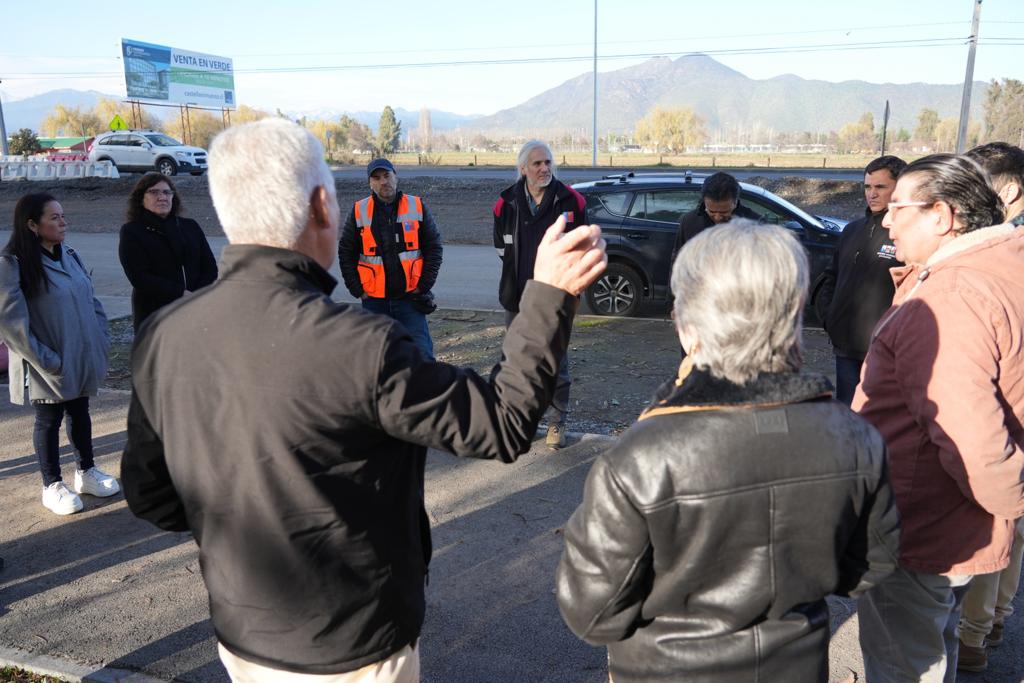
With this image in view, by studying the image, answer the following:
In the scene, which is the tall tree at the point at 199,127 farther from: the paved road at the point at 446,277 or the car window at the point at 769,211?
the car window at the point at 769,211

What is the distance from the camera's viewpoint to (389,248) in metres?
5.80

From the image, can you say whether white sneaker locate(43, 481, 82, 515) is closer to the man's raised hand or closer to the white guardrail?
the man's raised hand

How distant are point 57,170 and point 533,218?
30.0 meters

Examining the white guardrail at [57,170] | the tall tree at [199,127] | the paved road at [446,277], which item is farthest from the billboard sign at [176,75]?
the paved road at [446,277]

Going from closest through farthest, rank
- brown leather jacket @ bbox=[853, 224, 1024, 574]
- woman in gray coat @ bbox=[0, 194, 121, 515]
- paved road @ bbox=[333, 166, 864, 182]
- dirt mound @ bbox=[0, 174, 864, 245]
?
1. brown leather jacket @ bbox=[853, 224, 1024, 574]
2. woman in gray coat @ bbox=[0, 194, 121, 515]
3. dirt mound @ bbox=[0, 174, 864, 245]
4. paved road @ bbox=[333, 166, 864, 182]

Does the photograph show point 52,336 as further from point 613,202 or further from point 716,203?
point 613,202

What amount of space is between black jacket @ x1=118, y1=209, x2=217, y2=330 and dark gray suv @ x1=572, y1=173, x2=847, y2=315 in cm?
530

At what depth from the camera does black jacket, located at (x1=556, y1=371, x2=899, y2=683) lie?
164 cm

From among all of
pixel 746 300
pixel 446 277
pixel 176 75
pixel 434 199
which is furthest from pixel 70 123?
pixel 746 300

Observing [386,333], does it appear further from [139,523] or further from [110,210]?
[110,210]

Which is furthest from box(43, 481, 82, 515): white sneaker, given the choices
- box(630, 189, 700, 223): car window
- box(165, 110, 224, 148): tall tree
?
box(165, 110, 224, 148): tall tree

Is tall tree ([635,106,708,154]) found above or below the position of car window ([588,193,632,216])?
above

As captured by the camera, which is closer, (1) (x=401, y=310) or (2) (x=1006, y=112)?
(1) (x=401, y=310)

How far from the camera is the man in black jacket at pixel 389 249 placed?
579 centimetres
